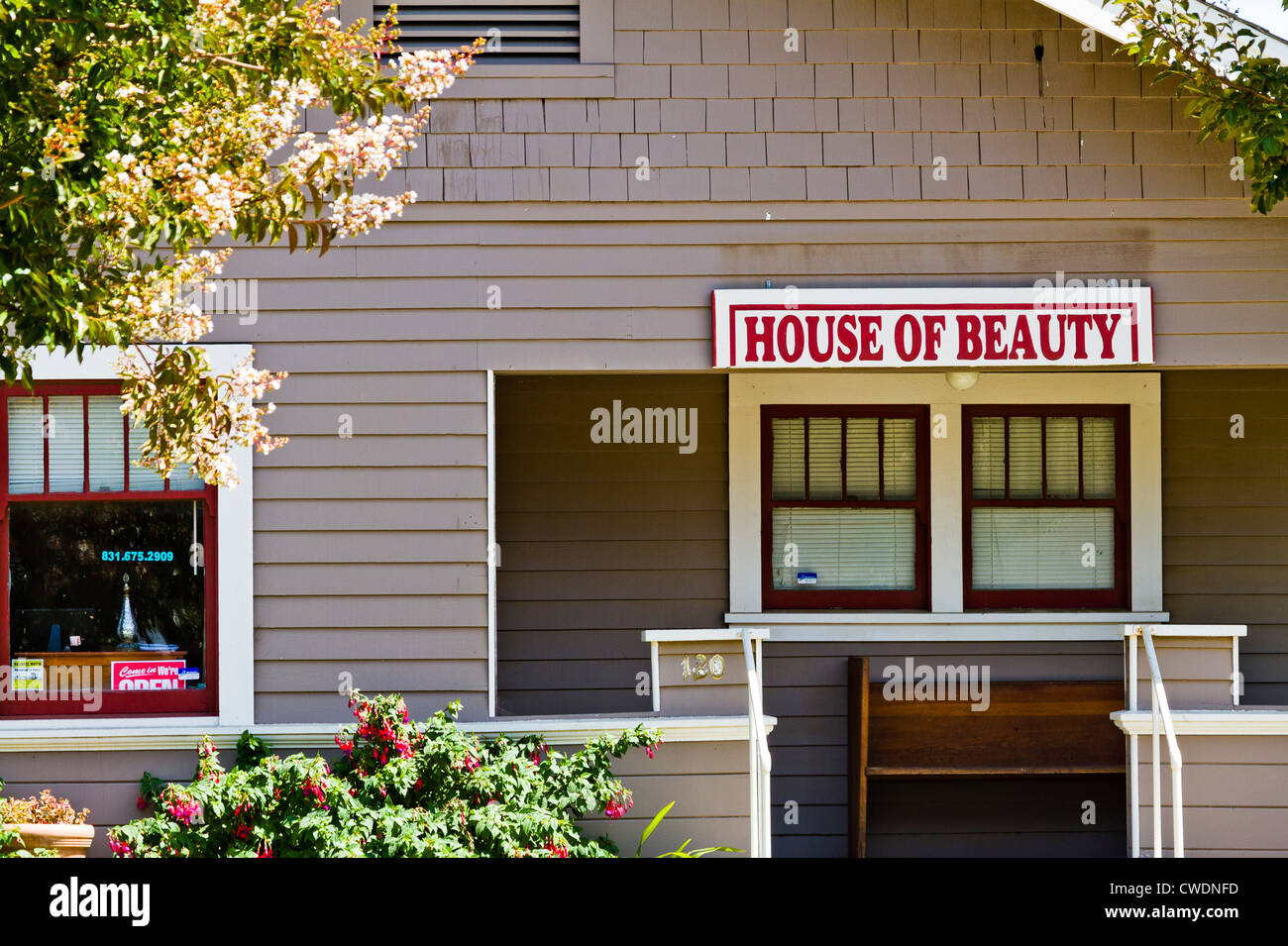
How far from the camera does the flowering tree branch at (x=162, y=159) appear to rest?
4.07 meters

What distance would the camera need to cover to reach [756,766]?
258 inches

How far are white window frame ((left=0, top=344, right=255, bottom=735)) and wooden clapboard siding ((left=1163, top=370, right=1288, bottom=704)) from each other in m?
5.52

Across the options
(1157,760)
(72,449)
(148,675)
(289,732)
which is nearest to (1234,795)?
(1157,760)

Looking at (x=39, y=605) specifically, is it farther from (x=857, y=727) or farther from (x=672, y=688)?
(x=857, y=727)

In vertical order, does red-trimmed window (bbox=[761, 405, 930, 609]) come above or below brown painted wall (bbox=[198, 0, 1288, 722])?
below

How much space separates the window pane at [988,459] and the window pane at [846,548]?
48 cm

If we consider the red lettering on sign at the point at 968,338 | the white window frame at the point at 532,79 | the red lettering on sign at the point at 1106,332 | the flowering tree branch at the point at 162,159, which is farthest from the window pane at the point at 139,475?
the red lettering on sign at the point at 1106,332

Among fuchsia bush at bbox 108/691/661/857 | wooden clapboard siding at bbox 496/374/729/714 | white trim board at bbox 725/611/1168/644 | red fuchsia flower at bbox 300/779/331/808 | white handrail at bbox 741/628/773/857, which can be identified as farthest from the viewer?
wooden clapboard siding at bbox 496/374/729/714

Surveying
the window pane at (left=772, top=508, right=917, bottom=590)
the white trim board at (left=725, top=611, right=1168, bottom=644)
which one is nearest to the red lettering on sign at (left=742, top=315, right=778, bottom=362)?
the window pane at (left=772, top=508, right=917, bottom=590)

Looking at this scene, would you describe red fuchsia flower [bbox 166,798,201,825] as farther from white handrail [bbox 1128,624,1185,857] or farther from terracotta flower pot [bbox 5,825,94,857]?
white handrail [bbox 1128,624,1185,857]

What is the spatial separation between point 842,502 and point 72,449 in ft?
14.6

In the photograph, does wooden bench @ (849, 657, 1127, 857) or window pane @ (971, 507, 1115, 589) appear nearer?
wooden bench @ (849, 657, 1127, 857)

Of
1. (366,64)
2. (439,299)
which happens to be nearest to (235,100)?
(366,64)

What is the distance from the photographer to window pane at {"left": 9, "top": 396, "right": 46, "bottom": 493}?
21.5 ft
